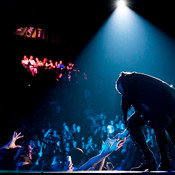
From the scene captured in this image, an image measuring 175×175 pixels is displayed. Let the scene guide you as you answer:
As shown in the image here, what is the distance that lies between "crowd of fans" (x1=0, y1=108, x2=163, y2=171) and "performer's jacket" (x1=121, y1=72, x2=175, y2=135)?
3191 mm

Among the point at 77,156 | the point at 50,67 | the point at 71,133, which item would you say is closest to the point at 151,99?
the point at 77,156

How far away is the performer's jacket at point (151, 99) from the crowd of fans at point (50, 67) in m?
8.11

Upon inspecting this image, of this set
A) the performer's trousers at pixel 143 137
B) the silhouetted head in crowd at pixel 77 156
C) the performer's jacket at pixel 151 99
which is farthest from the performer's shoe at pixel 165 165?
the silhouetted head in crowd at pixel 77 156

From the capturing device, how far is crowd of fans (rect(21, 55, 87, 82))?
9945mm

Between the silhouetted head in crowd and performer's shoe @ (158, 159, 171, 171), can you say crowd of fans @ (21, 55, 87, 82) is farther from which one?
performer's shoe @ (158, 159, 171, 171)

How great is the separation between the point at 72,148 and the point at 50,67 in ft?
20.9

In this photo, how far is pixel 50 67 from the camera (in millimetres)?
10578

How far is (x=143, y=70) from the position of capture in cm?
834

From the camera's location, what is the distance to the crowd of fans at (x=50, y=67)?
9945mm

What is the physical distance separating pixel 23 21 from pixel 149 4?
4.02 m

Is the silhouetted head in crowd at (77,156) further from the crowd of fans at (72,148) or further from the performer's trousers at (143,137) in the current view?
the performer's trousers at (143,137)

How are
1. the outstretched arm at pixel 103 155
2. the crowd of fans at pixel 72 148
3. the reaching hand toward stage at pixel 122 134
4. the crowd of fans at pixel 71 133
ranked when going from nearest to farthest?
the reaching hand toward stage at pixel 122 134
the outstretched arm at pixel 103 155
the crowd of fans at pixel 72 148
the crowd of fans at pixel 71 133

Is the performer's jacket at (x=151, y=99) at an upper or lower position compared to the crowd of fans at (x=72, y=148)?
upper

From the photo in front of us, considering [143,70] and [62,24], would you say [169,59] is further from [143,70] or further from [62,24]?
[62,24]
